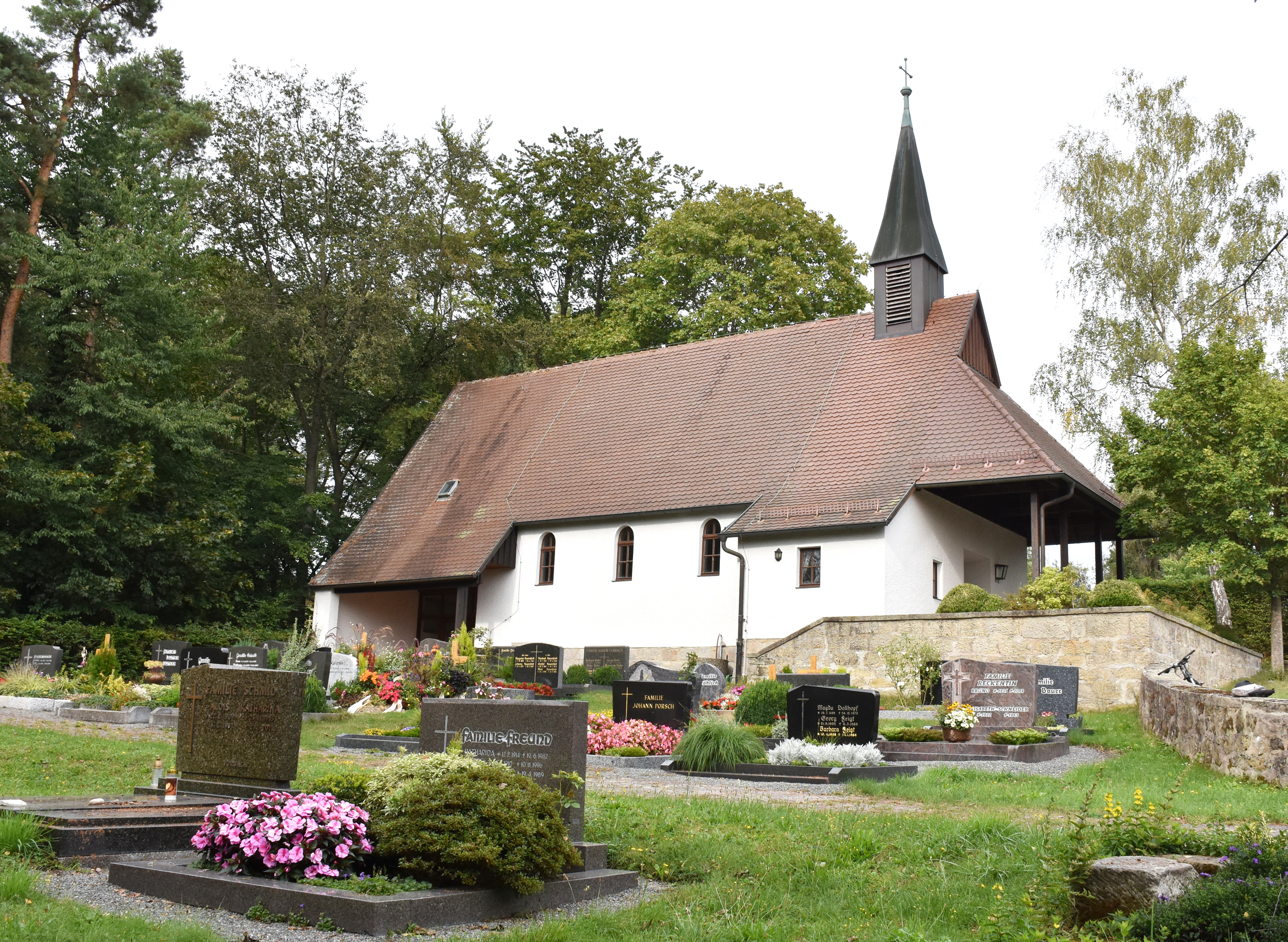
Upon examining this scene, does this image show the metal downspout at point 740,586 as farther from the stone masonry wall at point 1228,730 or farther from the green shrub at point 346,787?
the green shrub at point 346,787

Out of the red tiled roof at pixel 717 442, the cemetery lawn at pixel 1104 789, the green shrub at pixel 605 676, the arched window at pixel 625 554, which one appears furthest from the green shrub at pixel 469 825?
the arched window at pixel 625 554

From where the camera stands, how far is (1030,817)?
8859 millimetres

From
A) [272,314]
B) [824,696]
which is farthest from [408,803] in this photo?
[272,314]

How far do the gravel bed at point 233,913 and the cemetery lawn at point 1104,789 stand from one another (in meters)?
3.63

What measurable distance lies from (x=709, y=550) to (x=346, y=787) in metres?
19.7

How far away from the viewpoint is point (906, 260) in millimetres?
27922

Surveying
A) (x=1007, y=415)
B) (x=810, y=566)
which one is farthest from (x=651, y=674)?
(x=1007, y=415)

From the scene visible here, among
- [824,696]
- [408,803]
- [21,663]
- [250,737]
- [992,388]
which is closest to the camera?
[408,803]

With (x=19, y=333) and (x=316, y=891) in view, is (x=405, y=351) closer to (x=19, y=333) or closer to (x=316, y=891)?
(x=19, y=333)

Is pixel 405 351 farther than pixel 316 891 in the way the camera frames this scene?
Yes

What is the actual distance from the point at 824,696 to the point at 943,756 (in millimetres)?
1594

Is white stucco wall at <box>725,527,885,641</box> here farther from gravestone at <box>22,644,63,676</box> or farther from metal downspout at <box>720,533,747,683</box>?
gravestone at <box>22,644,63,676</box>

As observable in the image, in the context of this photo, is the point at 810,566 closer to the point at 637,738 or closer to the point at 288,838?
the point at 637,738

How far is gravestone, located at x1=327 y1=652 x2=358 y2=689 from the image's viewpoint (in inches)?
836
